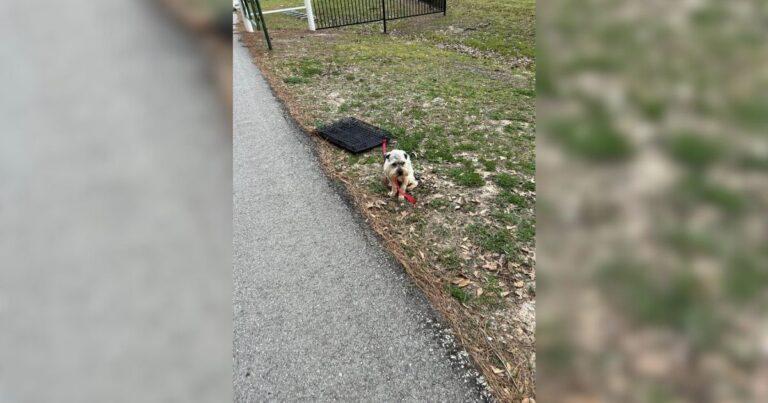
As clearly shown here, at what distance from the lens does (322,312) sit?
11.0 ft

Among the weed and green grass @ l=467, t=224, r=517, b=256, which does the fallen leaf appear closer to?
green grass @ l=467, t=224, r=517, b=256

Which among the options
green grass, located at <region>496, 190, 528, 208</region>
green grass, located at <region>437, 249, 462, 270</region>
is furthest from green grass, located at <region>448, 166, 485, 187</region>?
green grass, located at <region>437, 249, 462, 270</region>

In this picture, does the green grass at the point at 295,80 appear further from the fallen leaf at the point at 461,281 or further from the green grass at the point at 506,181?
the fallen leaf at the point at 461,281

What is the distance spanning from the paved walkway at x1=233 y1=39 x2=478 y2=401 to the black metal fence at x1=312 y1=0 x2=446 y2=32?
13.2 metres

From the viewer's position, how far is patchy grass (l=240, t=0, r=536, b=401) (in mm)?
3391

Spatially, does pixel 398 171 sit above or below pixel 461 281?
above
